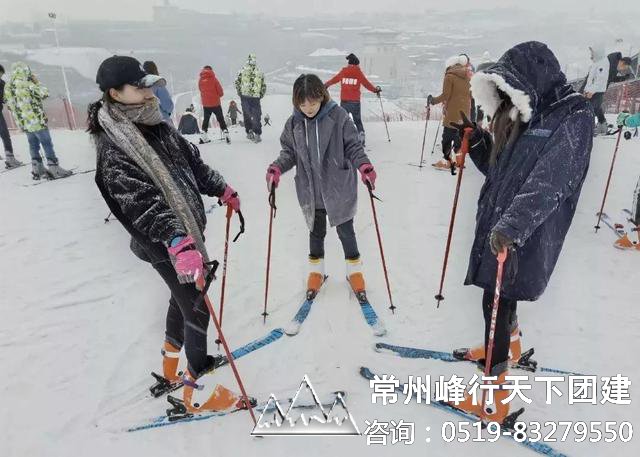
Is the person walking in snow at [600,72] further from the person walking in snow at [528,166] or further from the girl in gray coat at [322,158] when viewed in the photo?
the person walking in snow at [528,166]

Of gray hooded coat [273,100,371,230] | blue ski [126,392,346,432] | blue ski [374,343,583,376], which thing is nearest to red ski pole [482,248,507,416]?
blue ski [374,343,583,376]

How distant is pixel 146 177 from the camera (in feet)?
7.18

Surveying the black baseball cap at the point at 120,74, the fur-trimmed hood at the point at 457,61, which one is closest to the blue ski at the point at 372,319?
the black baseball cap at the point at 120,74

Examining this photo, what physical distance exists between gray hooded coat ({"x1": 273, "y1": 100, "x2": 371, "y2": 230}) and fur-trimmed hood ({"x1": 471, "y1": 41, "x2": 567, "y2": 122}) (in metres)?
1.45

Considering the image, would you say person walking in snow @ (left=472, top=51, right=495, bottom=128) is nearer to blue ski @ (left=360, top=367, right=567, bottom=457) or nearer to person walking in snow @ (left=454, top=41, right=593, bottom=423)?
person walking in snow @ (left=454, top=41, right=593, bottom=423)

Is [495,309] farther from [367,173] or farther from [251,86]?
[251,86]

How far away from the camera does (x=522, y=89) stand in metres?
2.06

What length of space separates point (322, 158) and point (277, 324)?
1.56m

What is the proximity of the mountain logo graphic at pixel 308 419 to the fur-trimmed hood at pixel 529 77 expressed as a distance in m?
2.06

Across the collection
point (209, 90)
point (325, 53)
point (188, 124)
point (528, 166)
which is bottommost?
point (188, 124)

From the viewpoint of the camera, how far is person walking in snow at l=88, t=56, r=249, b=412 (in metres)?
2.12

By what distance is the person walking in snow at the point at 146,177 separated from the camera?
6.97ft

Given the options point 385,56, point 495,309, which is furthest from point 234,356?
point 385,56

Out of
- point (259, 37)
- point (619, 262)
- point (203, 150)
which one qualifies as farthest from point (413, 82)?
point (619, 262)
